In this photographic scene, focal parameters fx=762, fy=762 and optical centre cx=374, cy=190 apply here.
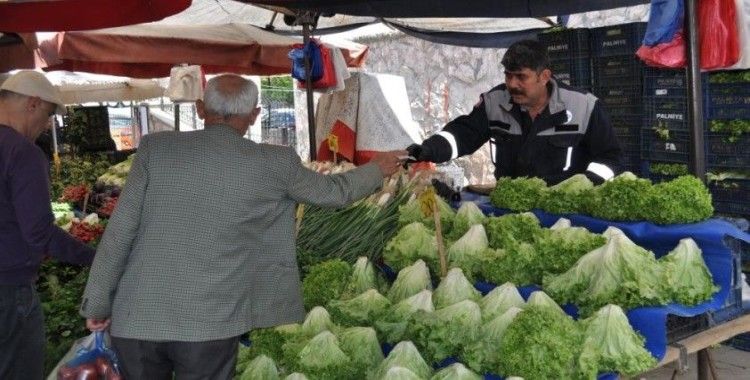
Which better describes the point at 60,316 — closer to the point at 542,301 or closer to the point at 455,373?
the point at 455,373

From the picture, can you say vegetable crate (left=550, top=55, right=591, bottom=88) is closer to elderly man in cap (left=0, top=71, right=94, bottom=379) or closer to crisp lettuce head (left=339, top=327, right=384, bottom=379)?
crisp lettuce head (left=339, top=327, right=384, bottom=379)

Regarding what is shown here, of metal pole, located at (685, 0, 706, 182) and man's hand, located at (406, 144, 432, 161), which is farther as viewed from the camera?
man's hand, located at (406, 144, 432, 161)

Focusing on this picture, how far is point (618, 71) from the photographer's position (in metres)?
6.57

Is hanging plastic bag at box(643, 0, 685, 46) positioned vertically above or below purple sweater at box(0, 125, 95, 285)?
above

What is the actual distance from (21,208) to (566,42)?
5.05m

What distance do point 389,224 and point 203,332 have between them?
185 centimetres

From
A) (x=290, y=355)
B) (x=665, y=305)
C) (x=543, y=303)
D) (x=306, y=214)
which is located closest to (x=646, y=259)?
(x=665, y=305)

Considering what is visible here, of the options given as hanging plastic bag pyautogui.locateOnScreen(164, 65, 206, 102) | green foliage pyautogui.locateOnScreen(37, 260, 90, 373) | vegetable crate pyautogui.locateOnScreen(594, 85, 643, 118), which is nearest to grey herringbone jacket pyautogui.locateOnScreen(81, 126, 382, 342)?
green foliage pyautogui.locateOnScreen(37, 260, 90, 373)

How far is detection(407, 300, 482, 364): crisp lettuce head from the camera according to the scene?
2994mm

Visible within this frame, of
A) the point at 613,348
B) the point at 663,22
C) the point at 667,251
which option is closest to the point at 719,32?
the point at 663,22

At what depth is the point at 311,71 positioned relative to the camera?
25.6 ft

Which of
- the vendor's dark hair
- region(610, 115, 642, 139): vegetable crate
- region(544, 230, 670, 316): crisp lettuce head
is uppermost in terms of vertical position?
the vendor's dark hair

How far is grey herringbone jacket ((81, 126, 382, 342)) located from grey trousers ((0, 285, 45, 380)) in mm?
965

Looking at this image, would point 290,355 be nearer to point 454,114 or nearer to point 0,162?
point 0,162
